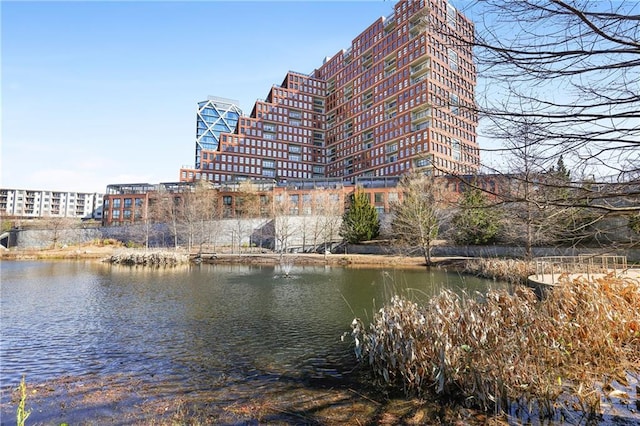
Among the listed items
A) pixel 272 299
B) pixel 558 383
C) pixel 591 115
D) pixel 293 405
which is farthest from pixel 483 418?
pixel 272 299

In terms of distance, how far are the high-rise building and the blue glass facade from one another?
119 inches

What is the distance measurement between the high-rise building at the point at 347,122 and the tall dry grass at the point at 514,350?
45761 mm

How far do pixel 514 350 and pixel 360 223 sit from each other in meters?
43.1

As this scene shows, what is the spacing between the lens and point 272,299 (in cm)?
1809

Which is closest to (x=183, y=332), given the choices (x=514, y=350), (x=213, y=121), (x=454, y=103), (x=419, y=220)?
(x=514, y=350)

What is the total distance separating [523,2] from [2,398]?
1045 centimetres

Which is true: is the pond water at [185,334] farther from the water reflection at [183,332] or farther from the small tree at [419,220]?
the small tree at [419,220]

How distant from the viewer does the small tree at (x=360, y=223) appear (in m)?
49.3

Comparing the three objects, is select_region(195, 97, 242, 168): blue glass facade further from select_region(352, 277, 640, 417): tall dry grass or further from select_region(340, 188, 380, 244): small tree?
select_region(352, 277, 640, 417): tall dry grass

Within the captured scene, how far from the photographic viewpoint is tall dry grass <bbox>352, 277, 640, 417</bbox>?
216 inches

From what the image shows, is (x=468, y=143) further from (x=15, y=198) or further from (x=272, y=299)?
(x=15, y=198)

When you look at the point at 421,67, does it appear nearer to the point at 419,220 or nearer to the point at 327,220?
the point at 327,220

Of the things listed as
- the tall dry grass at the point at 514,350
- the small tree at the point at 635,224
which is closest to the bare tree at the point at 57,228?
the tall dry grass at the point at 514,350

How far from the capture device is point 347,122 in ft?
348
